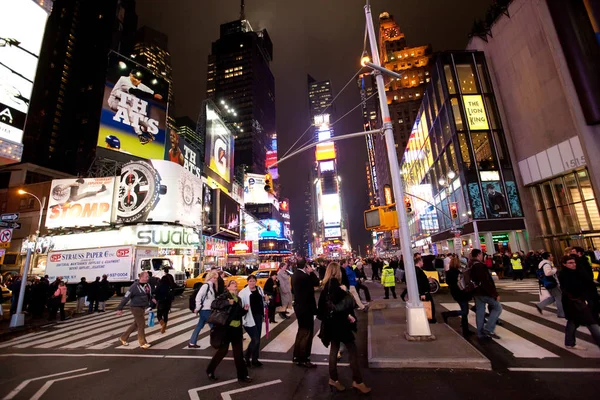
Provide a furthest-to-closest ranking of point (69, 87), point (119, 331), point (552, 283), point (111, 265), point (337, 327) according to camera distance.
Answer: point (69, 87), point (111, 265), point (119, 331), point (552, 283), point (337, 327)

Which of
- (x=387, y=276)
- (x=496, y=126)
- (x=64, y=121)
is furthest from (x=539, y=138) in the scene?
(x=64, y=121)

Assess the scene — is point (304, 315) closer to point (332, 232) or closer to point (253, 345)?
point (253, 345)

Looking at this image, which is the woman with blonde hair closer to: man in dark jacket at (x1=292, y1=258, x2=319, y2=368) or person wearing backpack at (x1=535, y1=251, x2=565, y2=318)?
man in dark jacket at (x1=292, y1=258, x2=319, y2=368)

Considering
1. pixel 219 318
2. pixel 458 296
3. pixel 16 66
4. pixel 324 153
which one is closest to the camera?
pixel 219 318

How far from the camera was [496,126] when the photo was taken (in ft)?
109

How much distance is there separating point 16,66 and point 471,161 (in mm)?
37141

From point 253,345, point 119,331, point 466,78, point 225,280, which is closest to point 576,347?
point 253,345

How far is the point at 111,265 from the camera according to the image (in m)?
23.0

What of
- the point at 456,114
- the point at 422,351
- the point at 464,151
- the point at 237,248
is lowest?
the point at 422,351

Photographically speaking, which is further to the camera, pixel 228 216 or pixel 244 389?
pixel 228 216

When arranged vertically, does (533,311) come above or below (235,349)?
below

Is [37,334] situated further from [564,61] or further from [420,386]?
[564,61]

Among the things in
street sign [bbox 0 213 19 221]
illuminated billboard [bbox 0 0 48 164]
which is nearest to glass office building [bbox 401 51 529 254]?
illuminated billboard [bbox 0 0 48 164]

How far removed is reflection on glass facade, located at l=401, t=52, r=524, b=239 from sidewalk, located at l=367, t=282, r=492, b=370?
2430 cm
